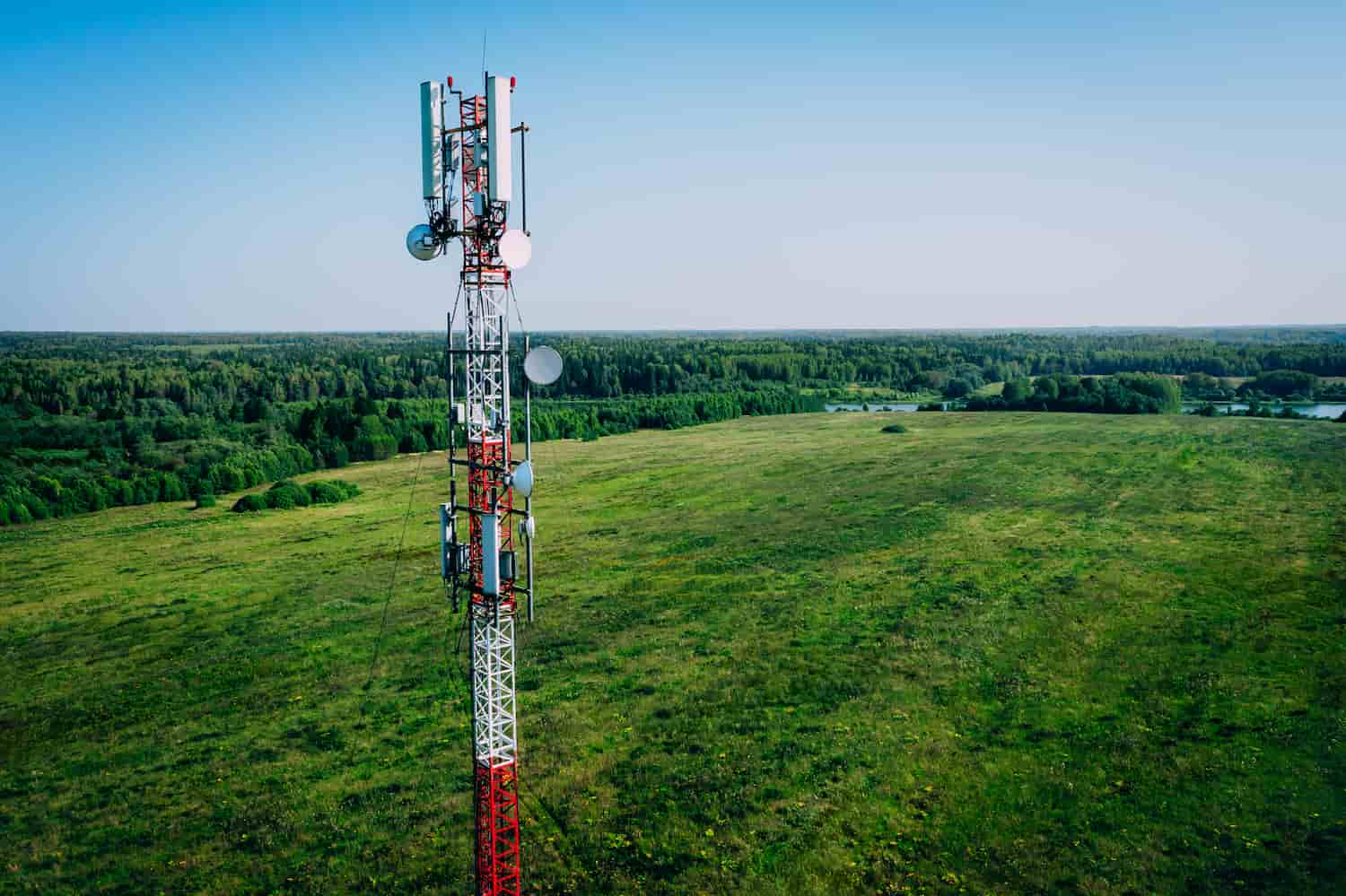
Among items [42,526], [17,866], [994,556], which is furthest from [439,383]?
[17,866]

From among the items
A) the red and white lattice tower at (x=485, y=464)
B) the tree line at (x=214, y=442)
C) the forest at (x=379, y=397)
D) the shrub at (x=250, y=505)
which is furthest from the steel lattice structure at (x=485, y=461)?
the tree line at (x=214, y=442)

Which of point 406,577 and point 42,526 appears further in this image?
point 42,526

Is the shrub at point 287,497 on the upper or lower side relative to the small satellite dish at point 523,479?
lower

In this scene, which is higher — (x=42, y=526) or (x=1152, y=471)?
(x=1152, y=471)

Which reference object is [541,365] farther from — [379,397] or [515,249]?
[379,397]

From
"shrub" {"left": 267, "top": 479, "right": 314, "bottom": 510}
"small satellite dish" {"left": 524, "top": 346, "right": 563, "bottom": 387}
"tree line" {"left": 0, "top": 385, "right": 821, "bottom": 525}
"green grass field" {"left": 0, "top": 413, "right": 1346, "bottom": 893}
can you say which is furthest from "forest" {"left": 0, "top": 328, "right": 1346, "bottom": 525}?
"small satellite dish" {"left": 524, "top": 346, "right": 563, "bottom": 387}

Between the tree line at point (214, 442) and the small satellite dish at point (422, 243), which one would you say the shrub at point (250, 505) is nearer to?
the tree line at point (214, 442)

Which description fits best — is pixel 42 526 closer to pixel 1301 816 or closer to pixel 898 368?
pixel 1301 816
